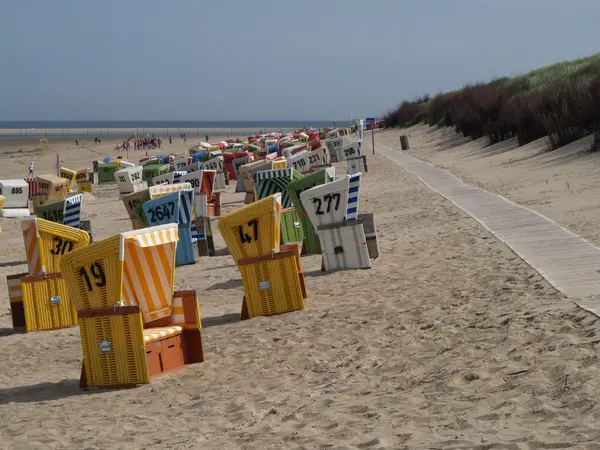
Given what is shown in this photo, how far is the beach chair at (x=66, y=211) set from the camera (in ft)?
61.1

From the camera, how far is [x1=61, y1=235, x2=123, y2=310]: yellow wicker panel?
8.57m

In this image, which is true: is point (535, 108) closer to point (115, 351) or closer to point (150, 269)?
point (150, 269)

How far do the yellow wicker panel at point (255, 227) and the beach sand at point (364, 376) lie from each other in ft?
2.75

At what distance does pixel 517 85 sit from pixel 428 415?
4931 cm

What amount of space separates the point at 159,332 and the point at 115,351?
499 millimetres

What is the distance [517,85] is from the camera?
53.7m

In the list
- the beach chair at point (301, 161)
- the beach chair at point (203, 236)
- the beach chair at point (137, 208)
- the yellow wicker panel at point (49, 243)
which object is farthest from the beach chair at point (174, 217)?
the beach chair at point (301, 161)

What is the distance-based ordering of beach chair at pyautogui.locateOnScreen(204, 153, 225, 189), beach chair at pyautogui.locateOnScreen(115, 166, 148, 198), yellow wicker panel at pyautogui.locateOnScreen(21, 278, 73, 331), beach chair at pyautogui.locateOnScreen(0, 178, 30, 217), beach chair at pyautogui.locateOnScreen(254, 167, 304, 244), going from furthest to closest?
beach chair at pyautogui.locateOnScreen(204, 153, 225, 189), beach chair at pyautogui.locateOnScreen(115, 166, 148, 198), beach chair at pyautogui.locateOnScreen(0, 178, 30, 217), beach chair at pyautogui.locateOnScreen(254, 167, 304, 244), yellow wicker panel at pyautogui.locateOnScreen(21, 278, 73, 331)

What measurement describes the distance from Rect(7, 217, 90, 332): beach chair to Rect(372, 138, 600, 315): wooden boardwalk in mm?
5559

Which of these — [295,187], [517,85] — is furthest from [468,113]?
[295,187]

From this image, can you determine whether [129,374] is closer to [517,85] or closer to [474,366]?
[474,366]

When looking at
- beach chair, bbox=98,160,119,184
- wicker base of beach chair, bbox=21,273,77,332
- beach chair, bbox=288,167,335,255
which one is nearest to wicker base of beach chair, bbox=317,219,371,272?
beach chair, bbox=288,167,335,255

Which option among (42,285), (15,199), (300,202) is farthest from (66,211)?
(15,199)

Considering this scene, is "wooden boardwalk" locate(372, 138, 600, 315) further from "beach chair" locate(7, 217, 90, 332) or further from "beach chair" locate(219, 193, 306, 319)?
"beach chair" locate(7, 217, 90, 332)
